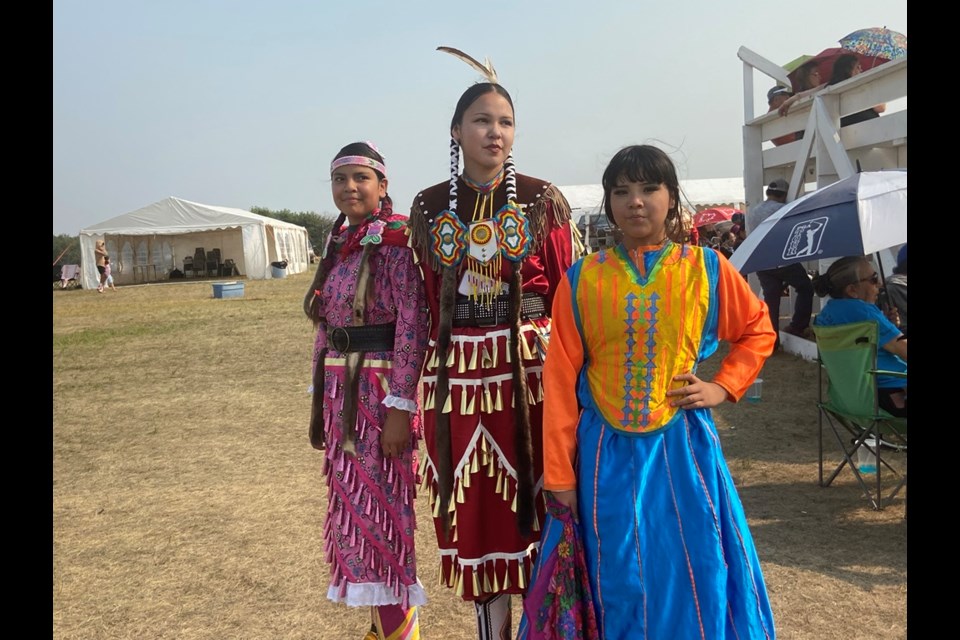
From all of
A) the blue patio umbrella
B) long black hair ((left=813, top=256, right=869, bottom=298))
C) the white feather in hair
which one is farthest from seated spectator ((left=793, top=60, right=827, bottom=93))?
the white feather in hair

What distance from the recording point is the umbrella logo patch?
447cm

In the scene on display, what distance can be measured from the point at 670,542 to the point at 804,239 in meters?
3.21

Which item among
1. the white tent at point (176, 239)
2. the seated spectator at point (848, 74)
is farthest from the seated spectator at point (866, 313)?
the white tent at point (176, 239)

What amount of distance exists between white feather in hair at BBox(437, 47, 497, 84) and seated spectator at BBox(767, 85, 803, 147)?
7.42 m

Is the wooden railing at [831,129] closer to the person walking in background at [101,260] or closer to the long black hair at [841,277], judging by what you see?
the long black hair at [841,277]

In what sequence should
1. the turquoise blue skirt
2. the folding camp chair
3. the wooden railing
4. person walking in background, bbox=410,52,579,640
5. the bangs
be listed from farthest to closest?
1. the wooden railing
2. the folding camp chair
3. person walking in background, bbox=410,52,579,640
4. the bangs
5. the turquoise blue skirt

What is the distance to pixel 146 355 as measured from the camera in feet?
37.1

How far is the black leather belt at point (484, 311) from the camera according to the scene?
2.35m

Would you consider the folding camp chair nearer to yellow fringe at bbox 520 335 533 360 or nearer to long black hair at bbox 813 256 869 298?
long black hair at bbox 813 256 869 298

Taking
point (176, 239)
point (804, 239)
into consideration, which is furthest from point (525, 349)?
point (176, 239)

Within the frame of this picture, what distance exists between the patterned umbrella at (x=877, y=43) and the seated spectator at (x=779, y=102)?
1.26 m

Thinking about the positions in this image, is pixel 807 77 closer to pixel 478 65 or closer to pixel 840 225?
pixel 840 225
